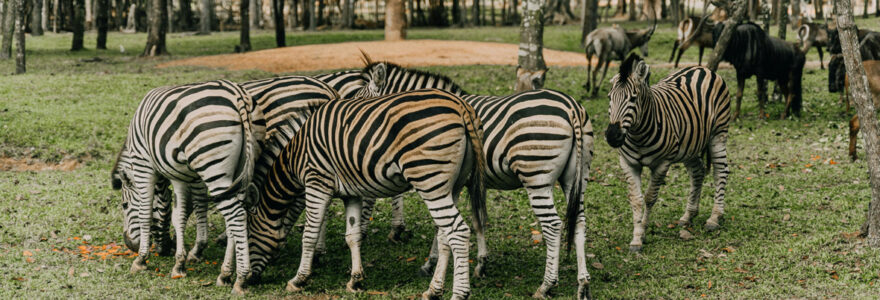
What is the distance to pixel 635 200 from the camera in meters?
7.90

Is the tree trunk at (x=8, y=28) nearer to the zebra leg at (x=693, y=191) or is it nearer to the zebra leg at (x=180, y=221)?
the zebra leg at (x=180, y=221)

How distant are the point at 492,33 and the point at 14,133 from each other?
23.2 metres

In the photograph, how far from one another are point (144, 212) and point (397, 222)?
2702 millimetres

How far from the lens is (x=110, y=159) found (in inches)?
481

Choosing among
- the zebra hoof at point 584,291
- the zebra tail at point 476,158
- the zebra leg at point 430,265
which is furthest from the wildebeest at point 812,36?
the zebra tail at point 476,158

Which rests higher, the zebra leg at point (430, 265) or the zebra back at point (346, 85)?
the zebra back at point (346, 85)

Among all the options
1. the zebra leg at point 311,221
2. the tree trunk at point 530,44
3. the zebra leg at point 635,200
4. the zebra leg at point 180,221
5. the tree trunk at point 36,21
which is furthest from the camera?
the tree trunk at point 36,21

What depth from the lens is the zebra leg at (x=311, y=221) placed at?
655 centimetres

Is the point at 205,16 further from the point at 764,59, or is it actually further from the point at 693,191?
the point at 693,191

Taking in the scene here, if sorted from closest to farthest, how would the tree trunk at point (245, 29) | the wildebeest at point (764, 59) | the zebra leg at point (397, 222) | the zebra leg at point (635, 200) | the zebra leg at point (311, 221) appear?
the zebra leg at point (311, 221) < the zebra leg at point (635, 200) < the zebra leg at point (397, 222) < the wildebeest at point (764, 59) < the tree trunk at point (245, 29)

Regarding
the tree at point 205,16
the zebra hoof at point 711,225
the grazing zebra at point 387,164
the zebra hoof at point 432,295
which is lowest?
the zebra hoof at point 432,295

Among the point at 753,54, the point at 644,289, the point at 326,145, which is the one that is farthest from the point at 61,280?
the point at 753,54

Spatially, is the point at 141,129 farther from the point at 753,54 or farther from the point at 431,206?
the point at 753,54

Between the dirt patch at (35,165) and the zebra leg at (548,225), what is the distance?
8.47 meters
